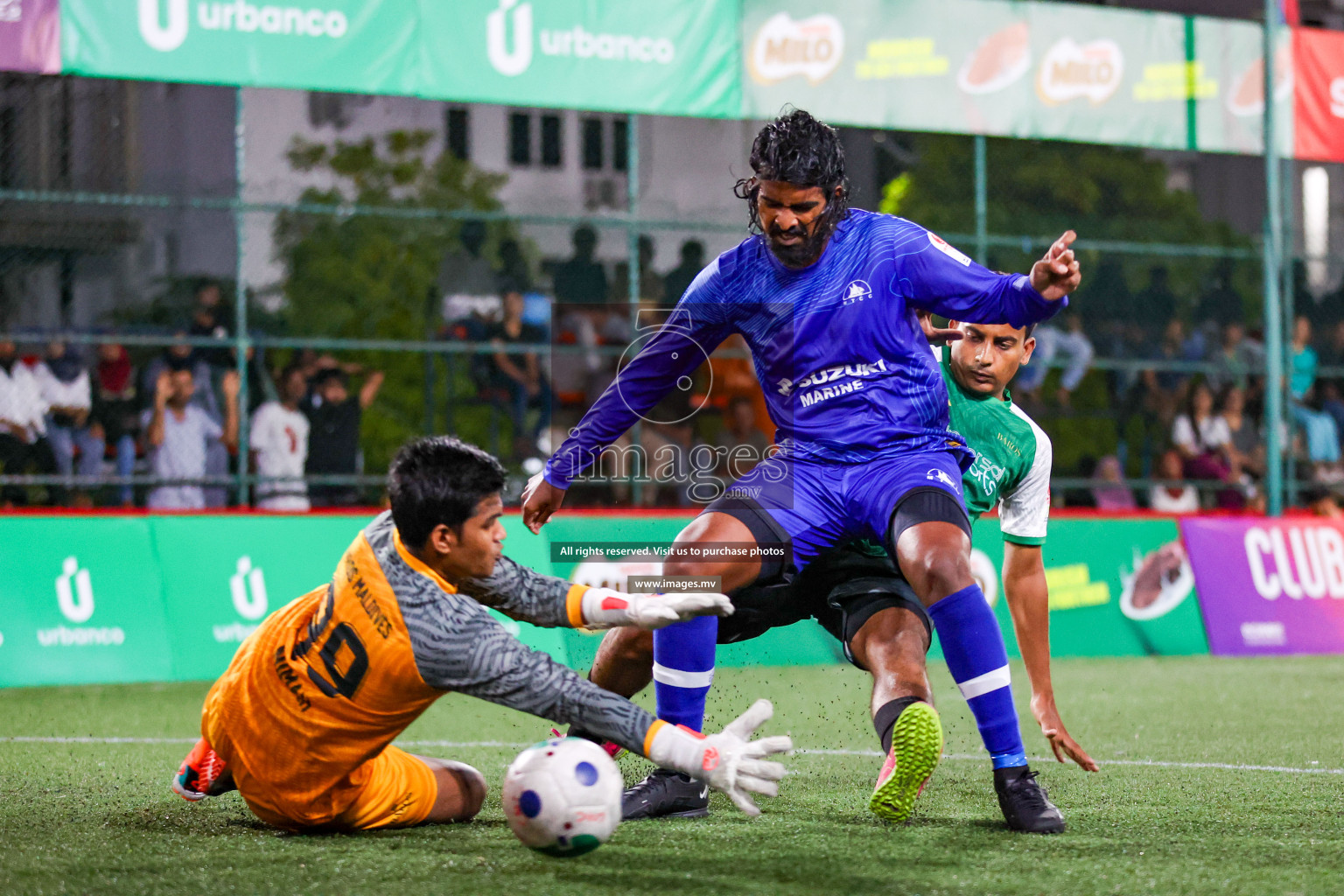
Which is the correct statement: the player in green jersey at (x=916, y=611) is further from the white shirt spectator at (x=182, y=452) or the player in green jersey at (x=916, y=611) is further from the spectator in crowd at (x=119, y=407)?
the spectator in crowd at (x=119, y=407)

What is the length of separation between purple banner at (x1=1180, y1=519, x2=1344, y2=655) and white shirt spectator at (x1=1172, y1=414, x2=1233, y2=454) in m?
2.62

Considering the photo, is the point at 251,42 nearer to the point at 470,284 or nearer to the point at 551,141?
the point at 470,284

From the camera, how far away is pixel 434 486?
12.7 feet

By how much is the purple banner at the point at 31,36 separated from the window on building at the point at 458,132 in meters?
17.1

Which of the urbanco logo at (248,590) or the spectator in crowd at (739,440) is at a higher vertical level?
the spectator in crowd at (739,440)

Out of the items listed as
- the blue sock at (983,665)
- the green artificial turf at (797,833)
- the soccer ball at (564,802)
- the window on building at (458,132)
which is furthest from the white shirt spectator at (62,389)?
the window on building at (458,132)

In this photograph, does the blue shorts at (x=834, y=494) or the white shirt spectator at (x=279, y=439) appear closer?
the blue shorts at (x=834, y=494)

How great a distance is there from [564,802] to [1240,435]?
486 inches

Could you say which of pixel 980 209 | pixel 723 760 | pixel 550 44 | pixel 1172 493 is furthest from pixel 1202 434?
pixel 723 760

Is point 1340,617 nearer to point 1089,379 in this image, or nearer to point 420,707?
point 1089,379

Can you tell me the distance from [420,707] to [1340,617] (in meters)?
9.68

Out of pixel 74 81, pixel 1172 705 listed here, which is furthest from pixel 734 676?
pixel 74 81

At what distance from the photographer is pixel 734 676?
9.54 meters

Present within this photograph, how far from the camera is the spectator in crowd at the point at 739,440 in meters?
11.8
